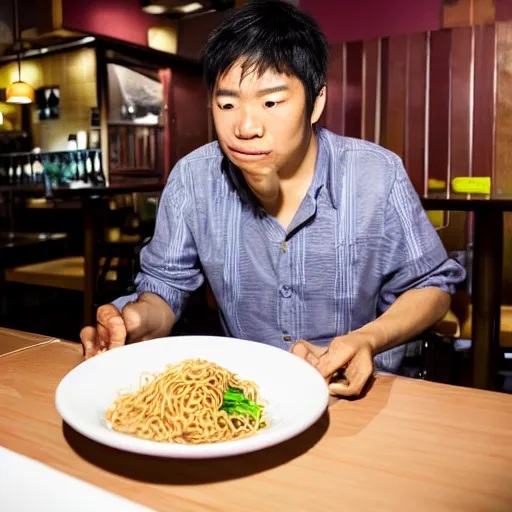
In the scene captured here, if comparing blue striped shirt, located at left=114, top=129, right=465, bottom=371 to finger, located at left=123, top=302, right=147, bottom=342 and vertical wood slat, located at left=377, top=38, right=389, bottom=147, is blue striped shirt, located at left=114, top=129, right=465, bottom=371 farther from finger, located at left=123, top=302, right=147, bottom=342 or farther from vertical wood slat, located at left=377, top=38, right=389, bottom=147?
vertical wood slat, located at left=377, top=38, right=389, bottom=147

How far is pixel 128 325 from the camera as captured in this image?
1163 mm

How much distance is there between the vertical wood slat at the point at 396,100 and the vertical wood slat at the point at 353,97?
279 millimetres

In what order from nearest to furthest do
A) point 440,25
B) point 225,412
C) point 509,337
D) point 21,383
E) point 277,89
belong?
point 225,412
point 21,383
point 277,89
point 509,337
point 440,25

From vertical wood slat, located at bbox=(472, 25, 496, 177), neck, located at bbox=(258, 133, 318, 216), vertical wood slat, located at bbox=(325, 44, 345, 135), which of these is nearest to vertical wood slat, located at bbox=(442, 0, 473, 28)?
vertical wood slat, located at bbox=(472, 25, 496, 177)

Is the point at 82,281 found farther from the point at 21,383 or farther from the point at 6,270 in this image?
the point at 21,383

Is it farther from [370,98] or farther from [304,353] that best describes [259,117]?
[370,98]

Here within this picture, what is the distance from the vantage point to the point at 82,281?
3596 millimetres

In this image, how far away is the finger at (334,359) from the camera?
894 millimetres

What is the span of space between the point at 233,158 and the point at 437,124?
453cm

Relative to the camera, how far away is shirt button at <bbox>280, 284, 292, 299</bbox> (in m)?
1.40

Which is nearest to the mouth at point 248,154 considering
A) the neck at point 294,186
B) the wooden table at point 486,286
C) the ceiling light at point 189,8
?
the neck at point 294,186

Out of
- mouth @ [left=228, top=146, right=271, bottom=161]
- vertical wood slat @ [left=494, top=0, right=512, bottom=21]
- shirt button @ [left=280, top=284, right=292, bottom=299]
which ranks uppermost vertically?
vertical wood slat @ [left=494, top=0, right=512, bottom=21]

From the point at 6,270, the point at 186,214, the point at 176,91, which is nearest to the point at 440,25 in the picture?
the point at 176,91

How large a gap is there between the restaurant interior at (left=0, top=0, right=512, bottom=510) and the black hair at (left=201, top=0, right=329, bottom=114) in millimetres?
126
